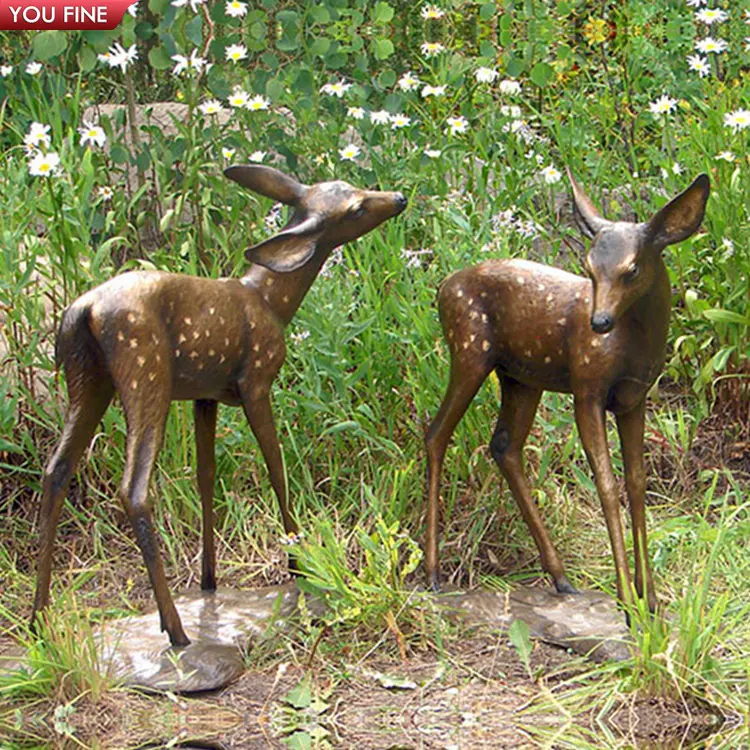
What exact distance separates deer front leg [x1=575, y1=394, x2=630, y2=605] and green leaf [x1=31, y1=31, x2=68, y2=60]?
10.4 ft

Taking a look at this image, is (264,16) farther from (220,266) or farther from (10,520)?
(10,520)

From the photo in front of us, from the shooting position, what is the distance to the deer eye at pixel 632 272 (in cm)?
365

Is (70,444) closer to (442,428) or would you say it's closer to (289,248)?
(289,248)

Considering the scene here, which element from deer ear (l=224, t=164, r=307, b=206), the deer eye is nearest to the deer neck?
deer ear (l=224, t=164, r=307, b=206)

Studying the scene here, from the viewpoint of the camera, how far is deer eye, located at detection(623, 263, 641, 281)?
365 centimetres

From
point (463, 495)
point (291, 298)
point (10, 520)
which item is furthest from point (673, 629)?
point (10, 520)

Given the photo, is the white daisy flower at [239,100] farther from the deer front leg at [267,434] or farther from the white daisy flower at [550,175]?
the deer front leg at [267,434]

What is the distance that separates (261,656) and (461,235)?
1924 millimetres

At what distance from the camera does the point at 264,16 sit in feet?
20.9

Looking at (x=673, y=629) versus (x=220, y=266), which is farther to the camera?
(x=220, y=266)

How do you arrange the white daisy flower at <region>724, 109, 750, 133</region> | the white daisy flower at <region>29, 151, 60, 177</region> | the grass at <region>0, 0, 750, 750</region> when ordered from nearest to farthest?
1. the grass at <region>0, 0, 750, 750</region>
2. the white daisy flower at <region>29, 151, 60, 177</region>
3. the white daisy flower at <region>724, 109, 750, 133</region>

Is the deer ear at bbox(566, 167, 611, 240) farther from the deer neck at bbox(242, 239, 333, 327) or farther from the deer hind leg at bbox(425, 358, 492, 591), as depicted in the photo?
the deer neck at bbox(242, 239, 333, 327)

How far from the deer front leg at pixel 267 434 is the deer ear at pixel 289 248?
406 millimetres

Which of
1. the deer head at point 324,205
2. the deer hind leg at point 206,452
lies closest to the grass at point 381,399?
the deer hind leg at point 206,452
